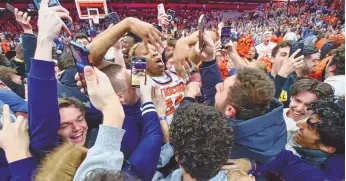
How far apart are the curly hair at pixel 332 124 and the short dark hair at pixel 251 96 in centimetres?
23

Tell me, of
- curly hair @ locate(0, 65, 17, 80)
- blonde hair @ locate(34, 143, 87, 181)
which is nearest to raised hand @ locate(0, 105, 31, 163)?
blonde hair @ locate(34, 143, 87, 181)

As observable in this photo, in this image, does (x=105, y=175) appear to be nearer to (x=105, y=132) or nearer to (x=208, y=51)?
(x=105, y=132)

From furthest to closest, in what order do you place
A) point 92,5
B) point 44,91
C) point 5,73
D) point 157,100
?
point 5,73 < point 92,5 < point 157,100 < point 44,91

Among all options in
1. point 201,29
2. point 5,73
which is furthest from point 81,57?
point 5,73

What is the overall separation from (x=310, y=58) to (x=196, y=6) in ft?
80.4

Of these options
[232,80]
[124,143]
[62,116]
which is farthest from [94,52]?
[232,80]

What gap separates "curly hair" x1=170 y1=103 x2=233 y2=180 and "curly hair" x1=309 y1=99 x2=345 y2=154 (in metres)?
0.51

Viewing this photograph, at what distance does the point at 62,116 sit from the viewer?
1321 mm

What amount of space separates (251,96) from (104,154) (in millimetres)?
662

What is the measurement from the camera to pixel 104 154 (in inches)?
34.8

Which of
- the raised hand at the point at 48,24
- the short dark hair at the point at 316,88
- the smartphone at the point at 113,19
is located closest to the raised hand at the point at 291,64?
the short dark hair at the point at 316,88

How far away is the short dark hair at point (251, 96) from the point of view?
120 cm

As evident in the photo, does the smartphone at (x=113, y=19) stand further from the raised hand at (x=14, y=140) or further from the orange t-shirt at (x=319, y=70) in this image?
the orange t-shirt at (x=319, y=70)

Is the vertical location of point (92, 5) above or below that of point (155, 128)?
above
